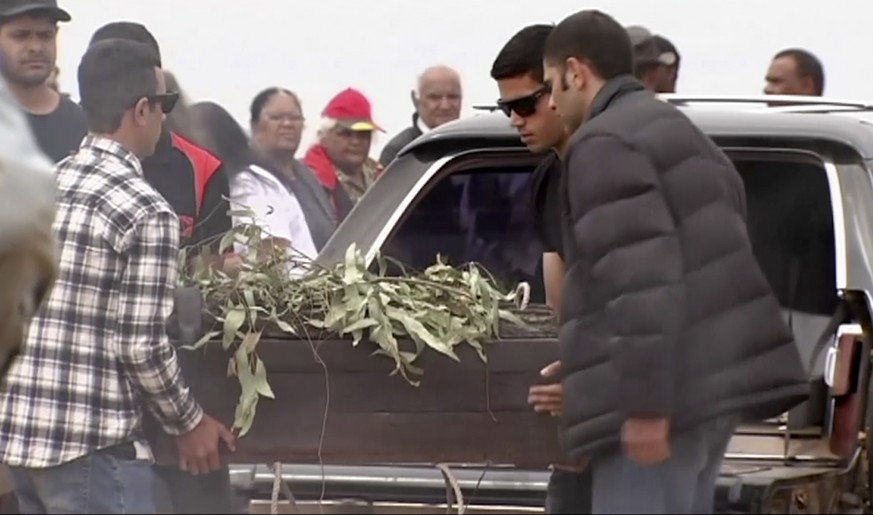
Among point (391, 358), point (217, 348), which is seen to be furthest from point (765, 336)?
point (217, 348)

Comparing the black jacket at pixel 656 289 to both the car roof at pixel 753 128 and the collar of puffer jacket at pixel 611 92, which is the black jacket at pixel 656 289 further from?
the car roof at pixel 753 128

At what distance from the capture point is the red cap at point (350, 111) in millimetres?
9773

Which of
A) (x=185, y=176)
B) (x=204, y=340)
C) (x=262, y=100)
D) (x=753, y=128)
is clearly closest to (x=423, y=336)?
(x=204, y=340)

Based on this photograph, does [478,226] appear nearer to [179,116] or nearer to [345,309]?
[345,309]

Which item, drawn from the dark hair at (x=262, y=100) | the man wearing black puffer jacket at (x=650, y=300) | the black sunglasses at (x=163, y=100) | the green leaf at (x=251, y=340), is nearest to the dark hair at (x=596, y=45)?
the man wearing black puffer jacket at (x=650, y=300)

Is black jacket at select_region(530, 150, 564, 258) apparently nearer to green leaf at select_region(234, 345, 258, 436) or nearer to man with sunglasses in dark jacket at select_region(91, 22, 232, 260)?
green leaf at select_region(234, 345, 258, 436)

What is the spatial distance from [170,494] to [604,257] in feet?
4.35

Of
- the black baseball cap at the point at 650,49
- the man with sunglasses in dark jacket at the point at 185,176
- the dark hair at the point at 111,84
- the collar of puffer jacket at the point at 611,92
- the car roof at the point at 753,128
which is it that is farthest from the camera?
the black baseball cap at the point at 650,49

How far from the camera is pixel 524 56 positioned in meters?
5.99

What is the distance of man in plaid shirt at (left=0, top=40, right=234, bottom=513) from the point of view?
561cm

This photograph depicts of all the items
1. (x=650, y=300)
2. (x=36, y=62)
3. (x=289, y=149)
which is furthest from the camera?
(x=289, y=149)

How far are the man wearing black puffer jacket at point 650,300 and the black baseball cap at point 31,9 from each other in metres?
3.12

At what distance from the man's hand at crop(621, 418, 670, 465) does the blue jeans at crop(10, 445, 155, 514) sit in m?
1.30

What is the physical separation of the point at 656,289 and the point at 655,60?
3170 mm
